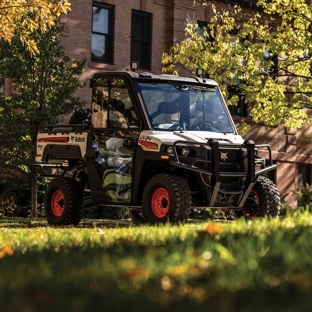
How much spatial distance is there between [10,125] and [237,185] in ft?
24.1

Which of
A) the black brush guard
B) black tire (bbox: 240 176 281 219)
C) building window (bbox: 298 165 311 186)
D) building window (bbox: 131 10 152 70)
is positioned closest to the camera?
the black brush guard

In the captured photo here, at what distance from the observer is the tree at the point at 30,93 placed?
1877 centimetres

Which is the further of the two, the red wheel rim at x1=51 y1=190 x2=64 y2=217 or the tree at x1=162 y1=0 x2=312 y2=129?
the tree at x1=162 y1=0 x2=312 y2=129

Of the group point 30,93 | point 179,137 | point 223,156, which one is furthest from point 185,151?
point 30,93

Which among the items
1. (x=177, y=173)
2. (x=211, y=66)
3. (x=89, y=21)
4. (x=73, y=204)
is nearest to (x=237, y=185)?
(x=177, y=173)

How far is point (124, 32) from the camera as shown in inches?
969

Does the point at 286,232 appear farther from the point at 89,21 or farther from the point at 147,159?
the point at 89,21

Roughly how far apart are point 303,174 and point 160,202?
1898 centimetres

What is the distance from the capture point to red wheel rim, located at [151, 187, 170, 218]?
12570mm

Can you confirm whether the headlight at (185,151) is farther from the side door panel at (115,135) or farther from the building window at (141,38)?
the building window at (141,38)

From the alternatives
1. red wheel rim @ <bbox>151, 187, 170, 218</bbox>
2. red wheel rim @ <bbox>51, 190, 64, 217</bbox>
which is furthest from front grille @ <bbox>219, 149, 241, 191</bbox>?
red wheel rim @ <bbox>51, 190, 64, 217</bbox>

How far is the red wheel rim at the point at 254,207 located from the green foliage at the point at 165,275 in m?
8.38

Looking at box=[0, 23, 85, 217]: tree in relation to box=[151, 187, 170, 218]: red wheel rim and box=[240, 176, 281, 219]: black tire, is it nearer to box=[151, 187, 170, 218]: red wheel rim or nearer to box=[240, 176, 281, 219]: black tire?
box=[240, 176, 281, 219]: black tire

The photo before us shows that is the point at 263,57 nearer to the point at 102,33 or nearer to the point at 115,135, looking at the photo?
the point at 102,33
